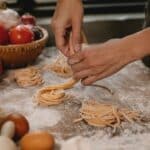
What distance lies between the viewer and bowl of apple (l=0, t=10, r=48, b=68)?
131cm

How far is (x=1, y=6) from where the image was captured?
150 cm

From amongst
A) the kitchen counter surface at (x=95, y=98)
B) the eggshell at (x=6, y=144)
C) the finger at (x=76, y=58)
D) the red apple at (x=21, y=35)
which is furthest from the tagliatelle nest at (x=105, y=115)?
the red apple at (x=21, y=35)

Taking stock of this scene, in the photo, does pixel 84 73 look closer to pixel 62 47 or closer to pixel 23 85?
pixel 62 47

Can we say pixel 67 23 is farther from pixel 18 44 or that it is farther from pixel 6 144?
pixel 6 144

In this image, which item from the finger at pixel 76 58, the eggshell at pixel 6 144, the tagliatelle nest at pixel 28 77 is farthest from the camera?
the tagliatelle nest at pixel 28 77

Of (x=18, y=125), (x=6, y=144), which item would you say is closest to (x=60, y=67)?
(x=18, y=125)

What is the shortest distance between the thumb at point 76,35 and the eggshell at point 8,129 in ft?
1.00

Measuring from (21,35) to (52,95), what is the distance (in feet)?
0.96

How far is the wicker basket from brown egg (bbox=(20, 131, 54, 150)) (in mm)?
495

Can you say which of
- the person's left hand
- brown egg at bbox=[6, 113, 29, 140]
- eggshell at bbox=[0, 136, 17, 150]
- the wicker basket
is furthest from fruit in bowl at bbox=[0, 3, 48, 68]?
eggshell at bbox=[0, 136, 17, 150]

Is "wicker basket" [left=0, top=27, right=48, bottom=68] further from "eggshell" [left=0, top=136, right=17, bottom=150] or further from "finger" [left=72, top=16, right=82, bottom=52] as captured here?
"eggshell" [left=0, top=136, right=17, bottom=150]

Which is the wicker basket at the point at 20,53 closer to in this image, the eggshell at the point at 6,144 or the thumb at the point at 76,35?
the thumb at the point at 76,35

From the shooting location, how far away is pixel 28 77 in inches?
49.5

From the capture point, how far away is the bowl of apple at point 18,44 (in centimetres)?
131
